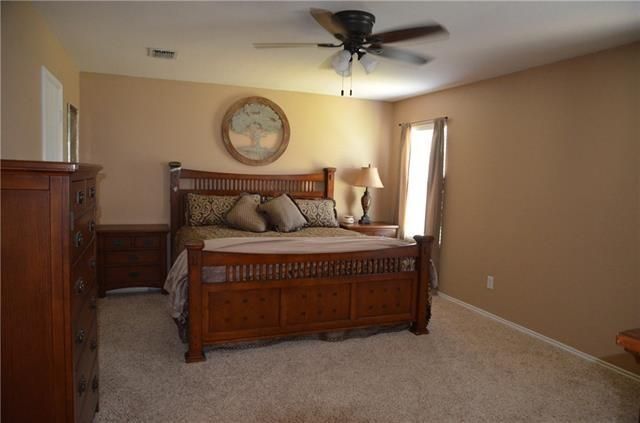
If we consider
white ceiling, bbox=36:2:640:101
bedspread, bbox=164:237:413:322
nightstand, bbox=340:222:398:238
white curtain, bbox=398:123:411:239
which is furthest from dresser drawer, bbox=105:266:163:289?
white curtain, bbox=398:123:411:239

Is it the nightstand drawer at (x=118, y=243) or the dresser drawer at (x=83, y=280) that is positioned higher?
the dresser drawer at (x=83, y=280)

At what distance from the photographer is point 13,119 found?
2.54 m

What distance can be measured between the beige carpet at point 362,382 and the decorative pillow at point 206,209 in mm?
1294

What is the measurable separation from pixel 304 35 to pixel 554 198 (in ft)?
7.82

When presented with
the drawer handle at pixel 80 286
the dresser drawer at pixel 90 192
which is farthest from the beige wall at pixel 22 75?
the drawer handle at pixel 80 286

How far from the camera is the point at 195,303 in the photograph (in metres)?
3.02

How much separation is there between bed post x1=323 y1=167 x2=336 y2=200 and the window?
0.97m

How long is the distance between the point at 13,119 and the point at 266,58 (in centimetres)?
205

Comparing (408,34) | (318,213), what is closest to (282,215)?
(318,213)

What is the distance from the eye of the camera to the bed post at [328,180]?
559cm

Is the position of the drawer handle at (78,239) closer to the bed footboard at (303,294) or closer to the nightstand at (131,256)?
the bed footboard at (303,294)

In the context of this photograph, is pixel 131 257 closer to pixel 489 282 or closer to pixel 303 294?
pixel 303 294

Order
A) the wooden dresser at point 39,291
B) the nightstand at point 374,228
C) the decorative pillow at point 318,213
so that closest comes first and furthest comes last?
the wooden dresser at point 39,291 → the decorative pillow at point 318,213 → the nightstand at point 374,228

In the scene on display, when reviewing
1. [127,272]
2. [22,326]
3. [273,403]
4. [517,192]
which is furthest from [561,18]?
[127,272]
